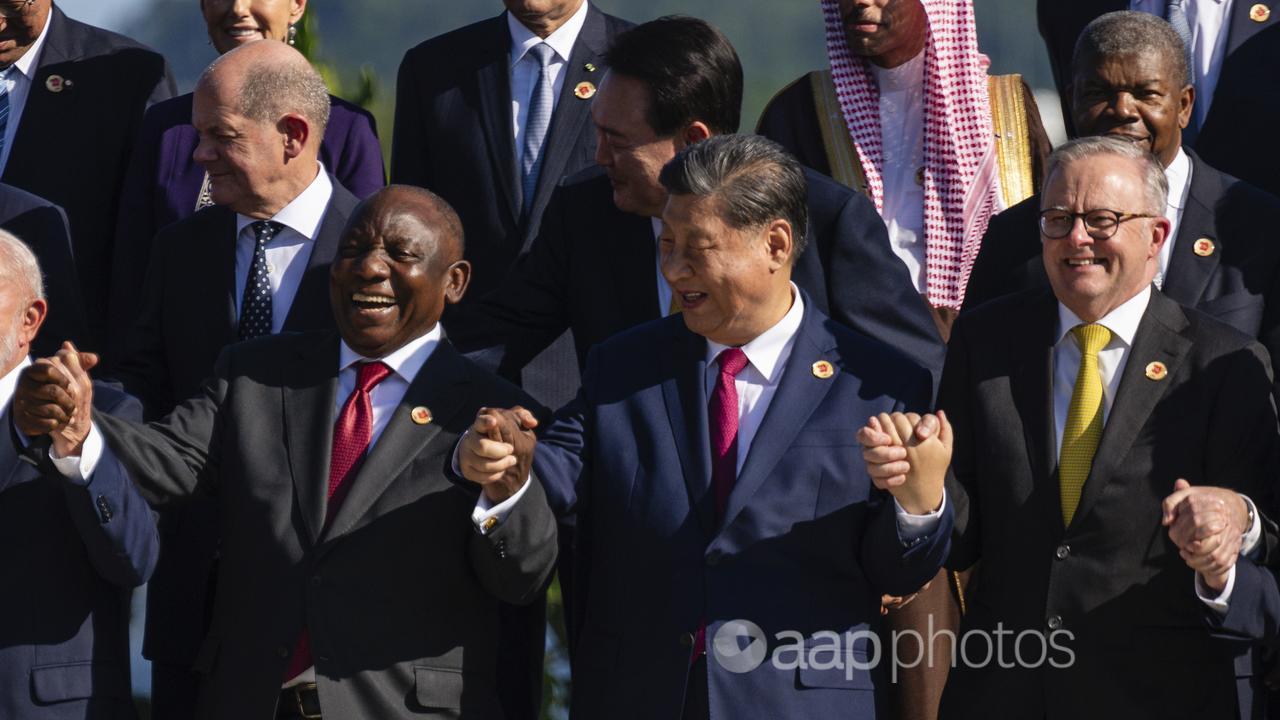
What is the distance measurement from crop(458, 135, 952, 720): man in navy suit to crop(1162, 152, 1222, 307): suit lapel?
0.88m

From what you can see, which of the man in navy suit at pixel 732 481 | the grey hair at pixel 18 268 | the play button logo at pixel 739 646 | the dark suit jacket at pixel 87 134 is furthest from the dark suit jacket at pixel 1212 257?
the dark suit jacket at pixel 87 134

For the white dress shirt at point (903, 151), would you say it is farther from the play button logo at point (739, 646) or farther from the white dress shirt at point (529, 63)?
the play button logo at point (739, 646)

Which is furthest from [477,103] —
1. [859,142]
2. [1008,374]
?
A: [1008,374]

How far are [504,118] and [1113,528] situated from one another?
2468mm

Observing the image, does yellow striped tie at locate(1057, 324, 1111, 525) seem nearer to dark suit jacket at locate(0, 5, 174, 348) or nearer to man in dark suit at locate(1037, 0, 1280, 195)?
man in dark suit at locate(1037, 0, 1280, 195)

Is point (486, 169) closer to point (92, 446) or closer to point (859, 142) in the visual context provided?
point (859, 142)

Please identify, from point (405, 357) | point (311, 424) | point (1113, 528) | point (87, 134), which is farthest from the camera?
point (87, 134)

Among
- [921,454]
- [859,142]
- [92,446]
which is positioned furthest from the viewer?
[859,142]

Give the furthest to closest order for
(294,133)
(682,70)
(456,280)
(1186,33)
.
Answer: (1186,33) < (294,133) < (682,70) < (456,280)

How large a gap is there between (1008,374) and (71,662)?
233 cm

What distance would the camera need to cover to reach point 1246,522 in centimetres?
446

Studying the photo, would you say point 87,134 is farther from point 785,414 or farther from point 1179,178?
point 1179,178

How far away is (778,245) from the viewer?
15.8 feet

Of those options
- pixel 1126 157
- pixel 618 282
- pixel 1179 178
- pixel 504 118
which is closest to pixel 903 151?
pixel 1179 178
